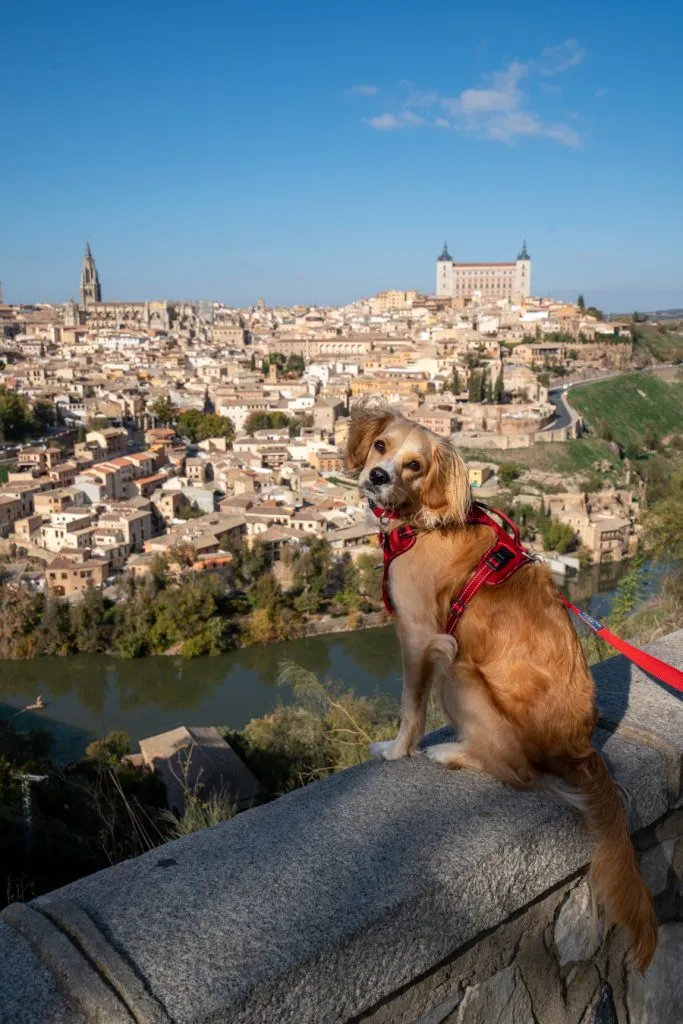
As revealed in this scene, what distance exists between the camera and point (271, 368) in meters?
35.7

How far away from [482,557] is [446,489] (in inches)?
3.7

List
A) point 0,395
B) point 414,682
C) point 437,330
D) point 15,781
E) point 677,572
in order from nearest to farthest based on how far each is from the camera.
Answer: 1. point 414,682
2. point 677,572
3. point 15,781
4. point 0,395
5. point 437,330

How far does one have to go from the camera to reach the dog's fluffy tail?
856mm

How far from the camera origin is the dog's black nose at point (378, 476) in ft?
3.42

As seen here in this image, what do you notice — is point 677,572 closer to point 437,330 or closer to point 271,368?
point 271,368

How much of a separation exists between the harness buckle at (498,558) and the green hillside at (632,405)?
28.4m

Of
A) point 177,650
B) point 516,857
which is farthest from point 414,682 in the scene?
point 177,650

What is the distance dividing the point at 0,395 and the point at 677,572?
78.8 feet

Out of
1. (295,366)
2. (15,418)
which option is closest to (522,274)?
(295,366)

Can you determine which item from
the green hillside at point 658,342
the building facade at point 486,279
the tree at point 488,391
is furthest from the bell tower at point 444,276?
the tree at point 488,391

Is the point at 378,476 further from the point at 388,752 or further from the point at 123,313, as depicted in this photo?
the point at 123,313

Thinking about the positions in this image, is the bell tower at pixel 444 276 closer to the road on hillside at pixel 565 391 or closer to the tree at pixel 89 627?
the road on hillside at pixel 565 391

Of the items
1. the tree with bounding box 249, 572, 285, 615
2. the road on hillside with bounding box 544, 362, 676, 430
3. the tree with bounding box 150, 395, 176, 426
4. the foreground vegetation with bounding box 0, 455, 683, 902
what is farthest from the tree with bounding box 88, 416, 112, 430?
the foreground vegetation with bounding box 0, 455, 683, 902

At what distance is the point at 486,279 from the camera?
59781mm
